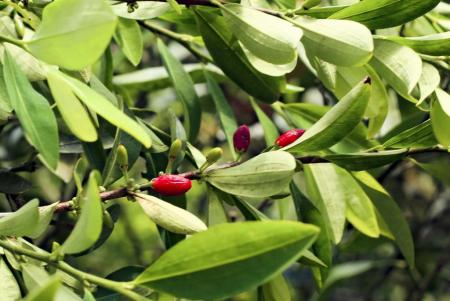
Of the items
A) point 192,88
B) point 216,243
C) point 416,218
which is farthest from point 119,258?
point 216,243

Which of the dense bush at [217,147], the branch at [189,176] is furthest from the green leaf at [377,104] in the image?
the branch at [189,176]

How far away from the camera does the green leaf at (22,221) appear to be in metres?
0.81

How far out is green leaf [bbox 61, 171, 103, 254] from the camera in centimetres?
71

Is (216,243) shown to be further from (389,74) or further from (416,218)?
(416,218)

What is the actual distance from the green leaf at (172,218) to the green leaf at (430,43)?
0.28 metres

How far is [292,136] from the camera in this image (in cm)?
95

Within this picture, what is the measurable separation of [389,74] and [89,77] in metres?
0.28

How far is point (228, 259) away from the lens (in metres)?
0.72

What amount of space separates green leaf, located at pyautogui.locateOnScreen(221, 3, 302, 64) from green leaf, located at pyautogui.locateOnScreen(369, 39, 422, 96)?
0.39 feet

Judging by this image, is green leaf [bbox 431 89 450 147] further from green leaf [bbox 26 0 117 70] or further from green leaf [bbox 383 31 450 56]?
green leaf [bbox 26 0 117 70]

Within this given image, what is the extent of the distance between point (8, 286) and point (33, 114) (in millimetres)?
145

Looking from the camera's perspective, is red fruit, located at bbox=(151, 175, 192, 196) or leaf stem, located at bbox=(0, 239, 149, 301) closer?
leaf stem, located at bbox=(0, 239, 149, 301)

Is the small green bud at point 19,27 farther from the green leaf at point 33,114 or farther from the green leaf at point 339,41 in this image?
the green leaf at point 339,41

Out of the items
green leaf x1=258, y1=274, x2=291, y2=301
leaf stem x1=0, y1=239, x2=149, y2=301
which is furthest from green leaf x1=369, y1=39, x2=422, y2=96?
leaf stem x1=0, y1=239, x2=149, y2=301
